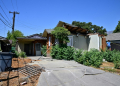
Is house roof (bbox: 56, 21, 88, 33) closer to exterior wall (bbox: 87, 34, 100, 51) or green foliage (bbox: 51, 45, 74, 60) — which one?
exterior wall (bbox: 87, 34, 100, 51)

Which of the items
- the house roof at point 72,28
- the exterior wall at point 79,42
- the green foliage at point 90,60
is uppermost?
the house roof at point 72,28

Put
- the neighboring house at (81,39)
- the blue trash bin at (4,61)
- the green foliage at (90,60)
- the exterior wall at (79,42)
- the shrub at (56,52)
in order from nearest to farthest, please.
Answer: the blue trash bin at (4,61), the green foliage at (90,60), the shrub at (56,52), the neighboring house at (81,39), the exterior wall at (79,42)

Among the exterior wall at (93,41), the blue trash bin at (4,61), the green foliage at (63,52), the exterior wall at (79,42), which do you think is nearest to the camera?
the blue trash bin at (4,61)

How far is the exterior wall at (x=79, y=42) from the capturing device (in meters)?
11.4

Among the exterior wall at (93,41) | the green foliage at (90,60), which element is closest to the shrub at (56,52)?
the green foliage at (90,60)

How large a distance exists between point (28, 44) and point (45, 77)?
1504 cm

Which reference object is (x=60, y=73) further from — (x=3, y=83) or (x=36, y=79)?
(x=3, y=83)

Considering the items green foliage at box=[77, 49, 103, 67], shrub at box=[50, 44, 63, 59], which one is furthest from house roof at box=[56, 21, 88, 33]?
green foliage at box=[77, 49, 103, 67]

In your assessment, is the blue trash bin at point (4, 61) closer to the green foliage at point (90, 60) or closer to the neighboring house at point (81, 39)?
the green foliage at point (90, 60)

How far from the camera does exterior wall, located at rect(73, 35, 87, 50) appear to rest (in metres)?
11.4

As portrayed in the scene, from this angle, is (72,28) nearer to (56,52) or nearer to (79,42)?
(79,42)

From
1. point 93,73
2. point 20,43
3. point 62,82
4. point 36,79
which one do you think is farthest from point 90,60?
point 20,43

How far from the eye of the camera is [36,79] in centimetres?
451

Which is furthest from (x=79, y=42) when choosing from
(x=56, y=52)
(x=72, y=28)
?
(x=56, y=52)
